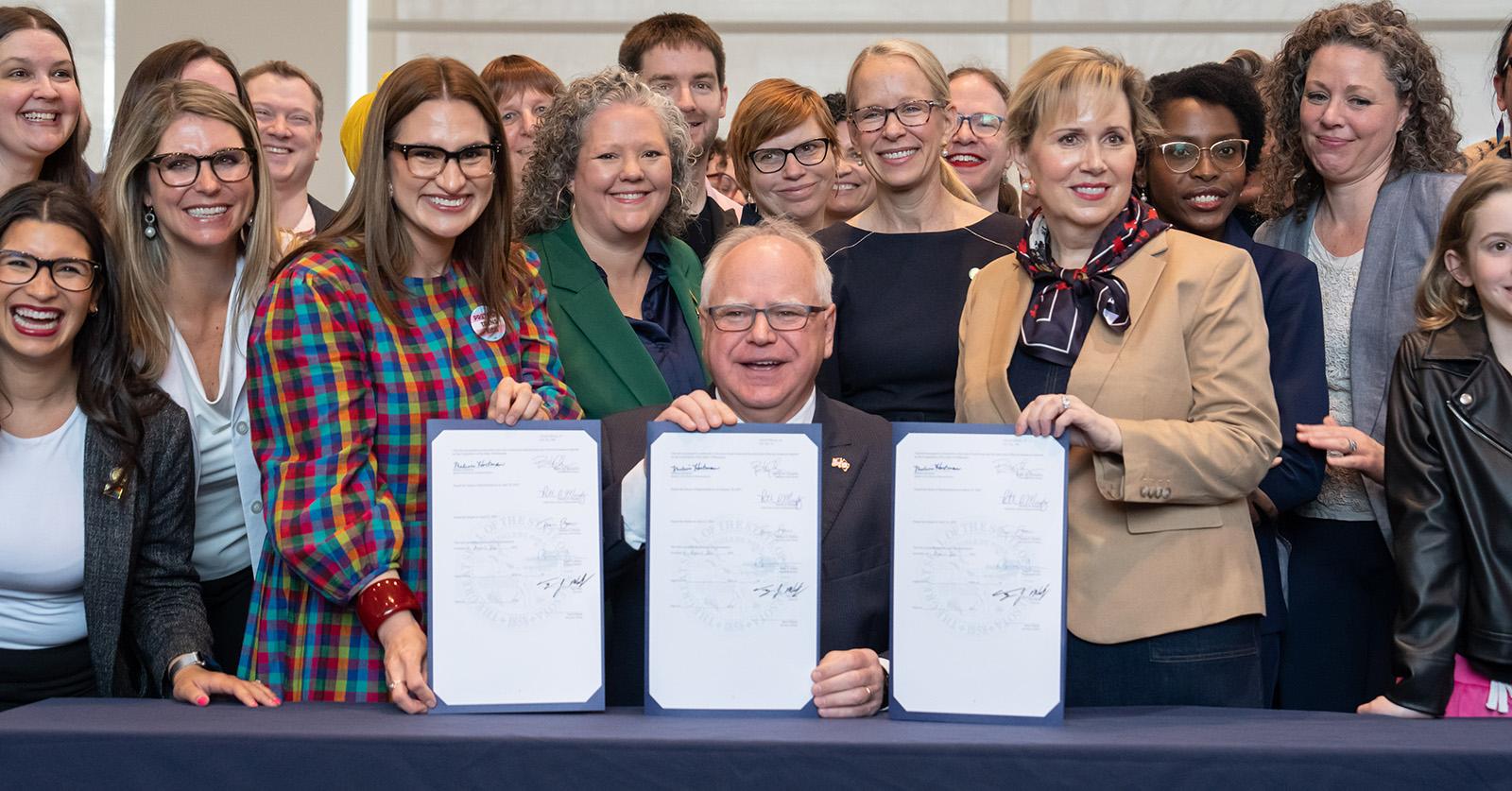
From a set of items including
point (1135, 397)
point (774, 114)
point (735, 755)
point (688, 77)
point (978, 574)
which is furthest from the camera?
point (688, 77)

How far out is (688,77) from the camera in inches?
160

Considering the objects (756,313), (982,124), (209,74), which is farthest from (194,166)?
(982,124)

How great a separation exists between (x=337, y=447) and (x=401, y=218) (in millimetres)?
475

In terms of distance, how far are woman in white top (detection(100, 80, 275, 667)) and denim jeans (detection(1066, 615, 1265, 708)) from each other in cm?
148

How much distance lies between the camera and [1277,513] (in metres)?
2.72

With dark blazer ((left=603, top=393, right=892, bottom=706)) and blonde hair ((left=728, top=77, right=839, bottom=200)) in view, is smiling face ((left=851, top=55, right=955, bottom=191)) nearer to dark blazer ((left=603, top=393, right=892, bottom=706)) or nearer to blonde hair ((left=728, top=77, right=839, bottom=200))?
blonde hair ((left=728, top=77, right=839, bottom=200))

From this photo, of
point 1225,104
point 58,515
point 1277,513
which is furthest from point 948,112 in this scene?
point 58,515

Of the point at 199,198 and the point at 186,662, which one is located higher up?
the point at 199,198

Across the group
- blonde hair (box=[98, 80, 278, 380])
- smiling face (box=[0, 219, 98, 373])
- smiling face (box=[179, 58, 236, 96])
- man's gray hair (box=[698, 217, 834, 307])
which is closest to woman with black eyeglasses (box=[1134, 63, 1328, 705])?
man's gray hair (box=[698, 217, 834, 307])

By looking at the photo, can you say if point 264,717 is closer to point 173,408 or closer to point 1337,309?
point 173,408

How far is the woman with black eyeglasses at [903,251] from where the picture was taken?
288 cm

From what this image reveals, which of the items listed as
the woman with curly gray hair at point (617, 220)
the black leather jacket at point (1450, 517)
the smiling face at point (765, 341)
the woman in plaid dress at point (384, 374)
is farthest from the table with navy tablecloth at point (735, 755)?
the woman with curly gray hair at point (617, 220)

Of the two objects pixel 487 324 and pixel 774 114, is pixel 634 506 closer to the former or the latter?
pixel 487 324

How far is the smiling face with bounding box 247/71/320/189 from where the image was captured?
4148 mm
